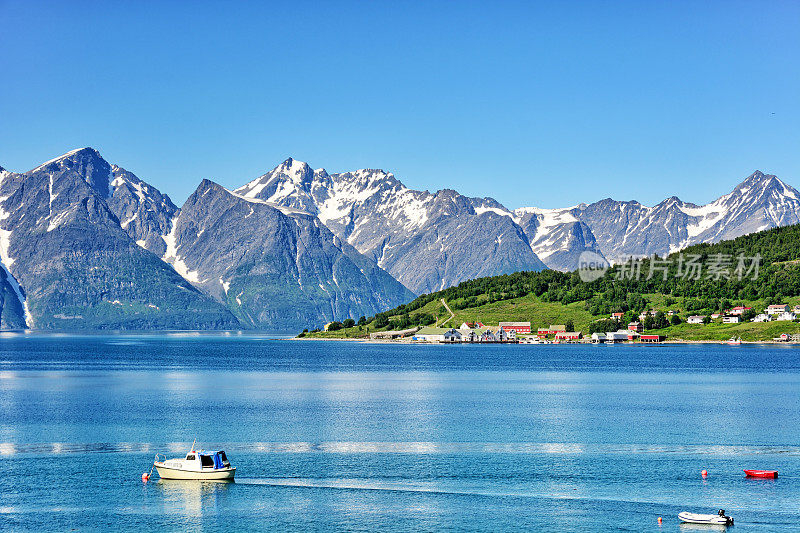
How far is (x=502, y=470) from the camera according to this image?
69438mm

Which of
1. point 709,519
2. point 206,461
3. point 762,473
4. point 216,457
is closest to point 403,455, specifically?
point 216,457

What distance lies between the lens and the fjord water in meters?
56.6

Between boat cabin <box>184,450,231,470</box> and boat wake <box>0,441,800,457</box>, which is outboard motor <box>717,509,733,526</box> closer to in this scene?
boat wake <box>0,441,800,457</box>

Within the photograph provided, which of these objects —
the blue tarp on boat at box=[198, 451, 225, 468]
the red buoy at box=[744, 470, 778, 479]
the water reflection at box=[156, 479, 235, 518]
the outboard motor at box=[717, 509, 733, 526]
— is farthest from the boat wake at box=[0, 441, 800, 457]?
the outboard motor at box=[717, 509, 733, 526]

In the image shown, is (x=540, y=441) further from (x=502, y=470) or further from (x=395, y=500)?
(x=395, y=500)

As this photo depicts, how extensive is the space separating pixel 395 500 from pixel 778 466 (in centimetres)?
3375

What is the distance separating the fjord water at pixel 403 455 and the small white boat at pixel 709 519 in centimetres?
159

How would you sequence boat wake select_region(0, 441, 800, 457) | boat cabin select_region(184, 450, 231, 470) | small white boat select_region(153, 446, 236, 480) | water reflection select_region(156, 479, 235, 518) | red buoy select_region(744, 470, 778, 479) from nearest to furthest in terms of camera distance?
water reflection select_region(156, 479, 235, 518), small white boat select_region(153, 446, 236, 480), red buoy select_region(744, 470, 778, 479), boat cabin select_region(184, 450, 231, 470), boat wake select_region(0, 441, 800, 457)

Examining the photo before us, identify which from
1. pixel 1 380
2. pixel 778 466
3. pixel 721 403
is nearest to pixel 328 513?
pixel 778 466

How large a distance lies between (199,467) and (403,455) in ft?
59.1

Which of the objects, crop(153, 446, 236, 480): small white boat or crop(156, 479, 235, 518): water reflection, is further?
crop(153, 446, 236, 480): small white boat

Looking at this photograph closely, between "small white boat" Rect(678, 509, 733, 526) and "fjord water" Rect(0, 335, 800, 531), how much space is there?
159 centimetres

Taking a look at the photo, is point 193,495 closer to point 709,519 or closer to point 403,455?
point 403,455

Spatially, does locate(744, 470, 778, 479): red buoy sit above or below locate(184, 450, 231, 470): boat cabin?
below
